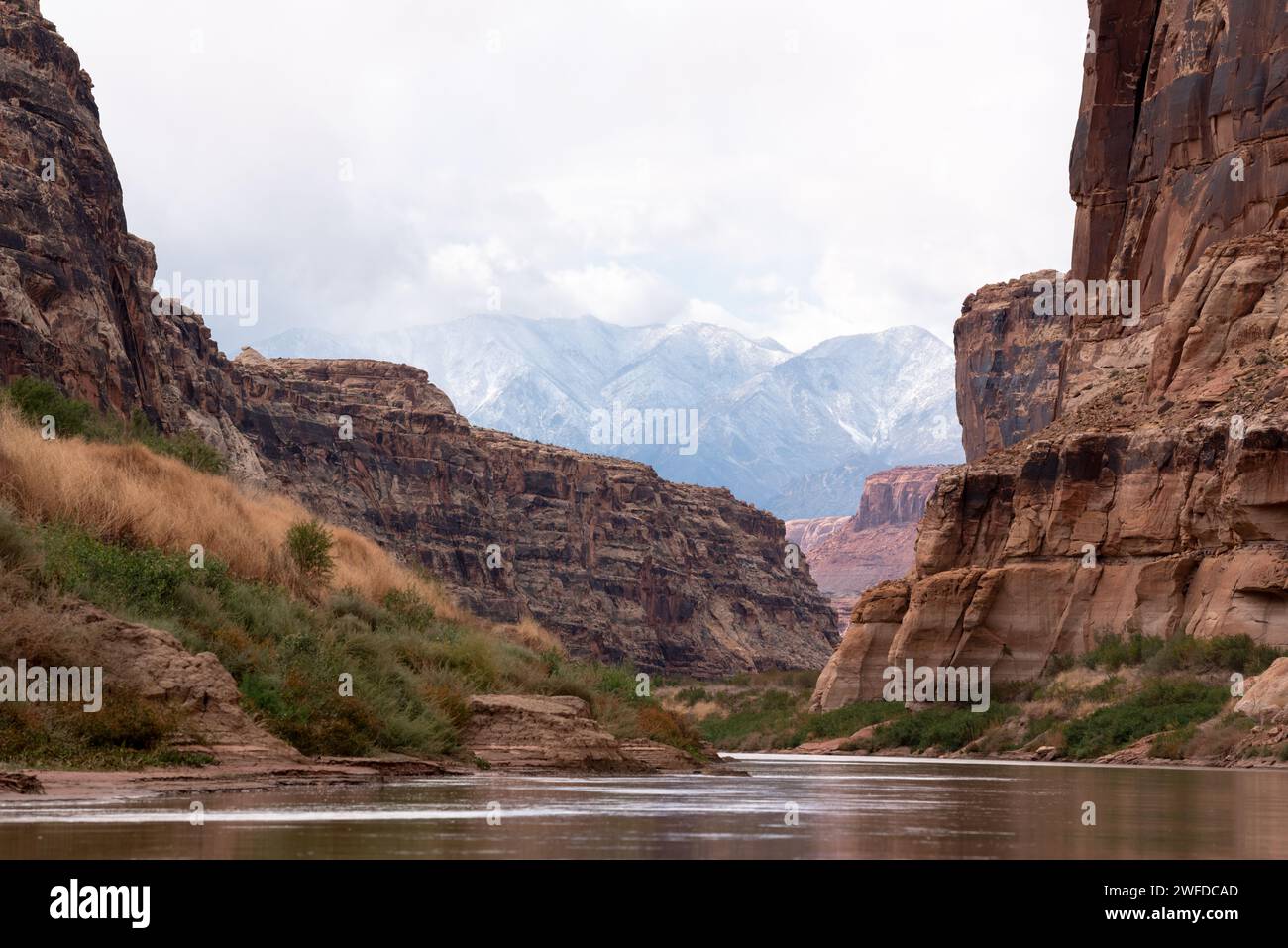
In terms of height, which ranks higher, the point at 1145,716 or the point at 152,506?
the point at 152,506

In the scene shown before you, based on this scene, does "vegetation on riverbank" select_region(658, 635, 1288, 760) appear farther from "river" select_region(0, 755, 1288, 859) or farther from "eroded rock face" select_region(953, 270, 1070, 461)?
"eroded rock face" select_region(953, 270, 1070, 461)

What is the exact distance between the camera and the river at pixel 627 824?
38.8ft

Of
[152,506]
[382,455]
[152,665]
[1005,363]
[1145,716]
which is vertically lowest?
[1145,716]

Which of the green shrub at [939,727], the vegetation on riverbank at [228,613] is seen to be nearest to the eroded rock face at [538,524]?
the green shrub at [939,727]

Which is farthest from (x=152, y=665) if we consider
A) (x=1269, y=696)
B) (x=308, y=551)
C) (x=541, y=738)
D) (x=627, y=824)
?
(x=1269, y=696)

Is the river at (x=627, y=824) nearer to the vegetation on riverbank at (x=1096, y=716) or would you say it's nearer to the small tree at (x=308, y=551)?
the small tree at (x=308, y=551)

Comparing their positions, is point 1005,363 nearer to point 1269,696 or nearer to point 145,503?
point 1269,696

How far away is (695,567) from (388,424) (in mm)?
47095

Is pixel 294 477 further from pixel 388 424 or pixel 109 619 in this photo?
pixel 109 619

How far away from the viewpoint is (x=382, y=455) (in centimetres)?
14112

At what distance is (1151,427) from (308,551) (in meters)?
41.5

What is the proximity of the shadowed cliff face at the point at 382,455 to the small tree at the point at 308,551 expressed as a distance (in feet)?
58.3
